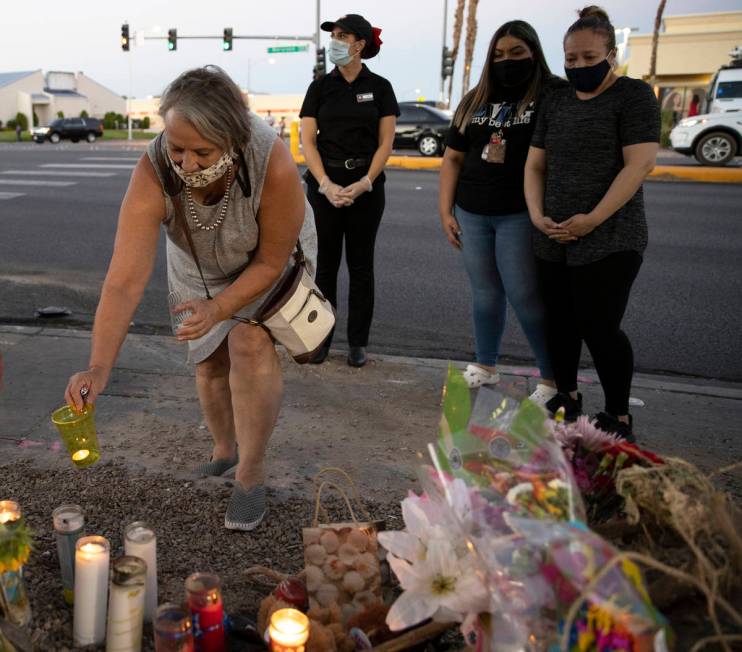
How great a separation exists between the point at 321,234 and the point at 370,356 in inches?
30.9

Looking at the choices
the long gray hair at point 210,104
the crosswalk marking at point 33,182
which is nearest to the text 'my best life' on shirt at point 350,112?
the long gray hair at point 210,104

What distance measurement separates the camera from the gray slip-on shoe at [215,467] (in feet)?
10.2

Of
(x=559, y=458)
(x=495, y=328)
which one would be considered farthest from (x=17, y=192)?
(x=559, y=458)

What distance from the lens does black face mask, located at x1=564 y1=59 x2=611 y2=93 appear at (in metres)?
3.23

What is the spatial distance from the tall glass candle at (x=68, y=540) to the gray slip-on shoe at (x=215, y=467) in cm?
92

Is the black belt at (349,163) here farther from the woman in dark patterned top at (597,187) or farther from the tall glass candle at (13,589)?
the tall glass candle at (13,589)

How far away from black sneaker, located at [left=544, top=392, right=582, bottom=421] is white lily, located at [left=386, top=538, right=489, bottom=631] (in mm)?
2185

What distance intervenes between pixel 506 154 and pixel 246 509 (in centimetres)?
206

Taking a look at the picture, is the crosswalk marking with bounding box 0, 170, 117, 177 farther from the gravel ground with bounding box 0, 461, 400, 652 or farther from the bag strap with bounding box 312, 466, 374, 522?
the bag strap with bounding box 312, 466, 374, 522

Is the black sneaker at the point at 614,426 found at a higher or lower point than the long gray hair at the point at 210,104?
→ lower

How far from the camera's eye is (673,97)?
3444cm

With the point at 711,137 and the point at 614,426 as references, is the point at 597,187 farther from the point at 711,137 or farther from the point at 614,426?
the point at 711,137

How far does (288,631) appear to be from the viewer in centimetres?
174

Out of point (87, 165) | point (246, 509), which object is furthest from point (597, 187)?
point (87, 165)
